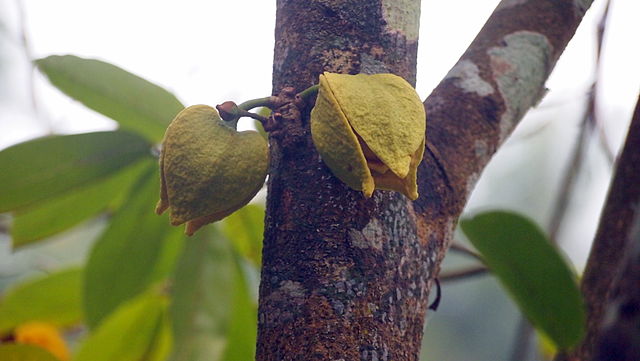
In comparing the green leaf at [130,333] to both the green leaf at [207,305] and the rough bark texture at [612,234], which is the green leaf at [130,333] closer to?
the green leaf at [207,305]


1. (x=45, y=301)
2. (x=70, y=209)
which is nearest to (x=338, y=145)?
(x=70, y=209)

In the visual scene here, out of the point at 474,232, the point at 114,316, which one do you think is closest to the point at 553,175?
the point at 474,232

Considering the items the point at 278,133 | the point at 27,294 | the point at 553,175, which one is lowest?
the point at 553,175

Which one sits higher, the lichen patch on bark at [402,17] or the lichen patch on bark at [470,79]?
the lichen patch on bark at [402,17]

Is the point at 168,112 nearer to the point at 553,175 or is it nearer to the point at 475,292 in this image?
the point at 553,175

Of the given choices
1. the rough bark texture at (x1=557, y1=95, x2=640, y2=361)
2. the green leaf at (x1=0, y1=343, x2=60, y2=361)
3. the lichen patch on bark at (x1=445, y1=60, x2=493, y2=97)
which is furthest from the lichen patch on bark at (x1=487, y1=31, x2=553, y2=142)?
the green leaf at (x1=0, y1=343, x2=60, y2=361)

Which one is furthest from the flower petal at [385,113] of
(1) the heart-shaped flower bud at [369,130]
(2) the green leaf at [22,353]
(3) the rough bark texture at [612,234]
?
(2) the green leaf at [22,353]
